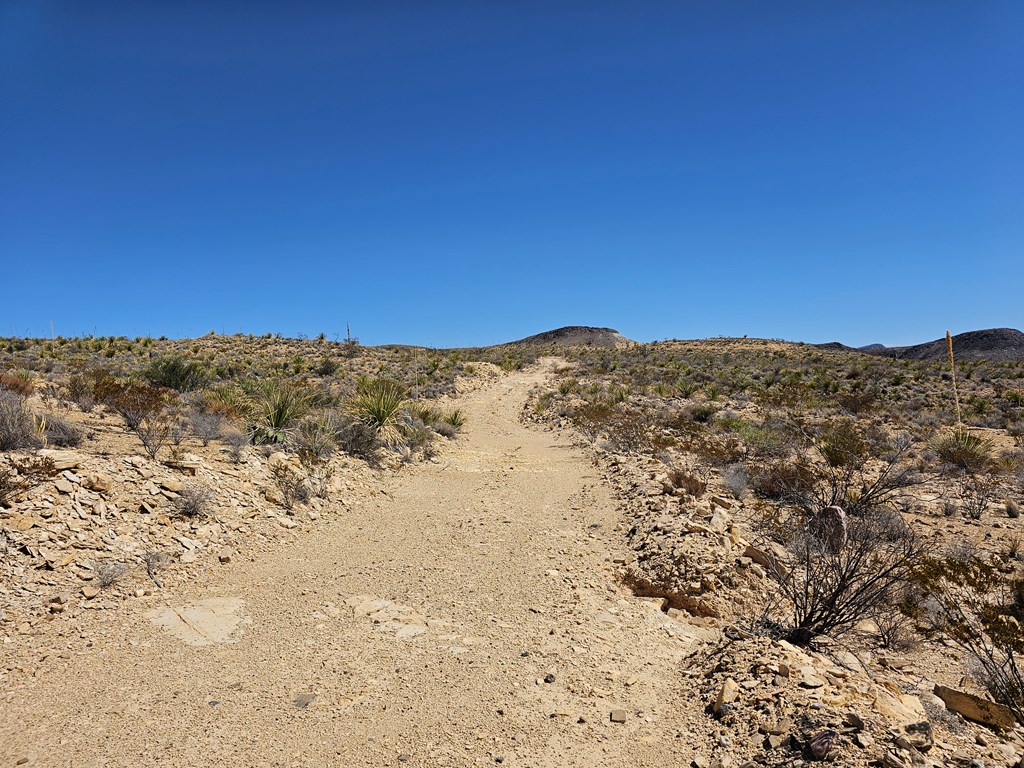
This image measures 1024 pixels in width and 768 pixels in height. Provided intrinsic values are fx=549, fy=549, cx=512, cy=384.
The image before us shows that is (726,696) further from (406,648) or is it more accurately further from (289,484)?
(289,484)

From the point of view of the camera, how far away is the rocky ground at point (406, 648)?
3.51 m

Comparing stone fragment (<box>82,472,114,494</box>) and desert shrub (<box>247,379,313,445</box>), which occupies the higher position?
desert shrub (<box>247,379,313,445</box>)

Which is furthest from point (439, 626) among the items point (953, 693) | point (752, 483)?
point (752, 483)

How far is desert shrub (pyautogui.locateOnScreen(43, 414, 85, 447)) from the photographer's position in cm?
756

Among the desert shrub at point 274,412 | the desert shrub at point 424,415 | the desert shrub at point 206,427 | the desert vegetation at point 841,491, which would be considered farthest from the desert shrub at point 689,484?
the desert shrub at point 206,427

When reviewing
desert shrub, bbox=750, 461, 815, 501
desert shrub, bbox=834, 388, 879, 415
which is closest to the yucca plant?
desert shrub, bbox=750, 461, 815, 501

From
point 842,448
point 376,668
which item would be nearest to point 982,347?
→ point 842,448

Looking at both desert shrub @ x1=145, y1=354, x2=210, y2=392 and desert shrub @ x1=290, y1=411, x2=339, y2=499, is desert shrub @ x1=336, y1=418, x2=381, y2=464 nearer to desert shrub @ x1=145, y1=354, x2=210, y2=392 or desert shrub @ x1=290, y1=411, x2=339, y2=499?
desert shrub @ x1=290, y1=411, x2=339, y2=499

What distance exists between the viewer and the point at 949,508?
9281 mm

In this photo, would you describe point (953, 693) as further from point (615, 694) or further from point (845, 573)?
point (615, 694)

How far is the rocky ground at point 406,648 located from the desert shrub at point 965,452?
7.38 metres

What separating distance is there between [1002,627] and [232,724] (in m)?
5.27

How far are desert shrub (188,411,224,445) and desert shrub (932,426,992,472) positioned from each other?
14868 mm

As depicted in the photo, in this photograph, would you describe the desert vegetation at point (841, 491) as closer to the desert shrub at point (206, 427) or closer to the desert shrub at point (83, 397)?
the desert shrub at point (206, 427)
